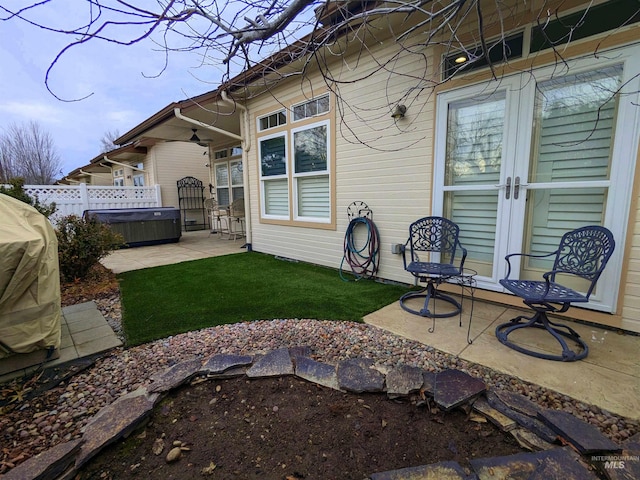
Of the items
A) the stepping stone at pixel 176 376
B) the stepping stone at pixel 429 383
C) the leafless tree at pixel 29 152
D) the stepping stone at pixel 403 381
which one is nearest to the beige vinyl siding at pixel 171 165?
the stepping stone at pixel 176 376

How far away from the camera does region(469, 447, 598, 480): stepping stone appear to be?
1.17m

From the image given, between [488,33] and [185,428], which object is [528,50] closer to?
[488,33]

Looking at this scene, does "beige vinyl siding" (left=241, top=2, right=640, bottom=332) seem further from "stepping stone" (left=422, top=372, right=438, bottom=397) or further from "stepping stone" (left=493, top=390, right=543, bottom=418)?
"stepping stone" (left=422, top=372, right=438, bottom=397)

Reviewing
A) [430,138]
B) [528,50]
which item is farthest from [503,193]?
[528,50]

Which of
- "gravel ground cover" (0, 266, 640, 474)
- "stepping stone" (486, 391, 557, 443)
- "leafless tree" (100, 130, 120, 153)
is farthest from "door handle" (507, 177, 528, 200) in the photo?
"leafless tree" (100, 130, 120, 153)

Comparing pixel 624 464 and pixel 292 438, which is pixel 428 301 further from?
pixel 292 438

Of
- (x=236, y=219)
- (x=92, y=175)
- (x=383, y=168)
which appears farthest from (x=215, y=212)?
(x=92, y=175)

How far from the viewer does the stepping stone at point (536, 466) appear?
3.84 ft

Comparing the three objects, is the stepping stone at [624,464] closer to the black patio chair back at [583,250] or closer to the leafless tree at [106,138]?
the black patio chair back at [583,250]

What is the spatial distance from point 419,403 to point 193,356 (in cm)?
159

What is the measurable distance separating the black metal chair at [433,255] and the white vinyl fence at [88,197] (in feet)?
25.5

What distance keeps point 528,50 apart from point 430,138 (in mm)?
1076

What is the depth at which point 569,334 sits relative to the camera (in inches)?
94.3

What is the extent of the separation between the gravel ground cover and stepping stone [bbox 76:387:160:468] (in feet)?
0.38
